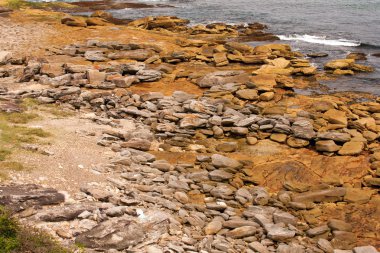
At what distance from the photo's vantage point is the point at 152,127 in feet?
74.0

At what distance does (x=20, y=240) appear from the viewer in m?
10.3

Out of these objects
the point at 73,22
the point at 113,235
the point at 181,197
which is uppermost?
the point at 73,22

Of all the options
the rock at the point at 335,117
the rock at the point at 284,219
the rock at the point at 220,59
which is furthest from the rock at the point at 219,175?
the rock at the point at 220,59

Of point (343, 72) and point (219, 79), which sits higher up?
point (219, 79)

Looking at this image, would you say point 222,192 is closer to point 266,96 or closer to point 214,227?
point 214,227

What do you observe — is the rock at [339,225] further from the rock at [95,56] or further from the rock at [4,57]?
the rock at [4,57]

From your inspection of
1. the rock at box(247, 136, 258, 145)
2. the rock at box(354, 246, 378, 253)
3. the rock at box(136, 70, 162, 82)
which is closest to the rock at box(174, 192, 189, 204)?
the rock at box(354, 246, 378, 253)

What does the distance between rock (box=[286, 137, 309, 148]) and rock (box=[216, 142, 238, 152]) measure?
110 inches

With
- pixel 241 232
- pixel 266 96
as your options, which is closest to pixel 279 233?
pixel 241 232

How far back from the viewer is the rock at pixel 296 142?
21.7 meters

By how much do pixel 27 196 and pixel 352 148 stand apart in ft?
48.5

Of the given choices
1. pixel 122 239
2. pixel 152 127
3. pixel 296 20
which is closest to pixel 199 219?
pixel 122 239

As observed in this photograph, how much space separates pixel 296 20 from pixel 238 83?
3389 cm

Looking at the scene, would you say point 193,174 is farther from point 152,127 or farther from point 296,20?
point 296,20
